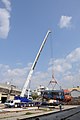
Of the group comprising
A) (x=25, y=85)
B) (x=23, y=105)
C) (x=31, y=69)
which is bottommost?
(x=23, y=105)

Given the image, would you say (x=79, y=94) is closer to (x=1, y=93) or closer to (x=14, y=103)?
(x=1, y=93)

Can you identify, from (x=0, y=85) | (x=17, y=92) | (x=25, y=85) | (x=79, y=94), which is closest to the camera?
(x=25, y=85)

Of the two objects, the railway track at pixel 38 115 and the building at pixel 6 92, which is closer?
the railway track at pixel 38 115

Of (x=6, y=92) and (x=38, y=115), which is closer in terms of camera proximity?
(x=38, y=115)

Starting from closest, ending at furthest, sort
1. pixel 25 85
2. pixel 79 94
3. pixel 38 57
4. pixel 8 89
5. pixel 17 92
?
1. pixel 25 85
2. pixel 38 57
3. pixel 8 89
4. pixel 17 92
5. pixel 79 94

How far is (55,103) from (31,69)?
729 inches

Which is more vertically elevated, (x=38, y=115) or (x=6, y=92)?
(x=6, y=92)

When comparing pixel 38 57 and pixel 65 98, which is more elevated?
pixel 38 57

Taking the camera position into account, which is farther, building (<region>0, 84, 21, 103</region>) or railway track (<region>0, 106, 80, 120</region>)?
building (<region>0, 84, 21, 103</region>)

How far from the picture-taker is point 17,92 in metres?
134

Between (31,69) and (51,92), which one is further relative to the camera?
(51,92)

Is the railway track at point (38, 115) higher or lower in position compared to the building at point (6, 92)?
lower

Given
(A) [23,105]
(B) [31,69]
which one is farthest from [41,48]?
(A) [23,105]

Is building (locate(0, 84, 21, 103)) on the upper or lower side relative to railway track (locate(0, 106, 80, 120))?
upper
